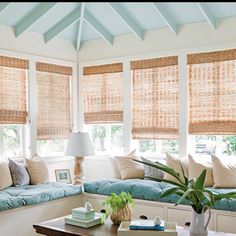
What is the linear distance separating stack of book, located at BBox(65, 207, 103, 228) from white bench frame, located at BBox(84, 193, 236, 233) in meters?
0.96

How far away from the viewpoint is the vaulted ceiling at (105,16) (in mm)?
4363

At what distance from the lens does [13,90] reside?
486 centimetres

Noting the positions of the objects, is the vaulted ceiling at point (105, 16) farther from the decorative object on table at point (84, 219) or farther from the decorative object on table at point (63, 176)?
the decorative object on table at point (84, 219)

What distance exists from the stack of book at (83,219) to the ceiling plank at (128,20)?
2524 millimetres

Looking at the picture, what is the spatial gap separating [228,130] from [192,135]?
0.50m

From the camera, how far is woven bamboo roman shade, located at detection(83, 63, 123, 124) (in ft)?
17.7

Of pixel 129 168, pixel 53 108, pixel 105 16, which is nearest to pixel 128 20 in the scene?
pixel 105 16

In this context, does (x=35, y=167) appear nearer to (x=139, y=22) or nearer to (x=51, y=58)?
(x=51, y=58)

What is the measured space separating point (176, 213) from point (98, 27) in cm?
276

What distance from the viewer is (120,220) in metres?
3.16

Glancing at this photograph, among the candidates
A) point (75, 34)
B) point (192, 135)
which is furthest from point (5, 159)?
point (192, 135)

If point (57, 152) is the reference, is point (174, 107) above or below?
above

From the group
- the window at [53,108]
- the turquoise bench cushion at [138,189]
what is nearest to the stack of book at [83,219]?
the turquoise bench cushion at [138,189]

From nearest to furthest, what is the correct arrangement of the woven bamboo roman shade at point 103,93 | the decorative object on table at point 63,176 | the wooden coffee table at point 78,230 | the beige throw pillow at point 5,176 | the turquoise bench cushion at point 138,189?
the wooden coffee table at point 78,230
the turquoise bench cushion at point 138,189
the beige throw pillow at point 5,176
the decorative object on table at point 63,176
the woven bamboo roman shade at point 103,93
